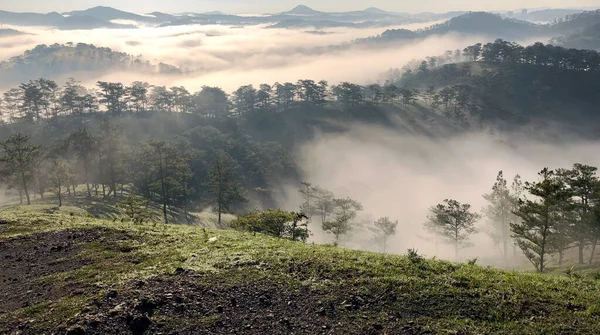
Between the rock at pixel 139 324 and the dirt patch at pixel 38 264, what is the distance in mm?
4071

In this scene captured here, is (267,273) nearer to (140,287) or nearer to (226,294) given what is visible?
(226,294)

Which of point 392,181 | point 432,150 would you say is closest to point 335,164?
point 392,181

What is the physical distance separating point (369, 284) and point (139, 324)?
9336 millimetres

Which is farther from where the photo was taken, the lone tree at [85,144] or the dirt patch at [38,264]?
the lone tree at [85,144]

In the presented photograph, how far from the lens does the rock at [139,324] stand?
13232 mm

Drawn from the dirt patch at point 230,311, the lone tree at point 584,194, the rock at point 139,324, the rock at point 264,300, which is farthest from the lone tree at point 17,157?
the lone tree at point 584,194

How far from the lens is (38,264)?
64.1 feet

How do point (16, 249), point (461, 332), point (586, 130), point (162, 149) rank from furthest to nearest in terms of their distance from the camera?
point (586, 130) < point (162, 149) < point (16, 249) < point (461, 332)

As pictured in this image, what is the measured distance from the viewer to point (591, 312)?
45.5ft

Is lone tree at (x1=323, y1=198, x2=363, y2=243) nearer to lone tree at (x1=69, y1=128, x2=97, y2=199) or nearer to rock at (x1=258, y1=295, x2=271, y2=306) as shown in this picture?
rock at (x1=258, y1=295, x2=271, y2=306)

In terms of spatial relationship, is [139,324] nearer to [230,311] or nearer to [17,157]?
[230,311]

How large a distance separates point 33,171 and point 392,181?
128m

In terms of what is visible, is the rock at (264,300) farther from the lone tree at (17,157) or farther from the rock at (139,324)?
the lone tree at (17,157)

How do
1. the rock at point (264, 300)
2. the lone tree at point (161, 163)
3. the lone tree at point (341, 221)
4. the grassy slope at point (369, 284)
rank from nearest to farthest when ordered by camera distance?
the grassy slope at point (369, 284)
the rock at point (264, 300)
the lone tree at point (161, 163)
the lone tree at point (341, 221)
